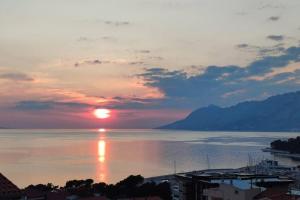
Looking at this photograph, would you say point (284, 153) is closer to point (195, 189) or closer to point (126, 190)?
point (126, 190)

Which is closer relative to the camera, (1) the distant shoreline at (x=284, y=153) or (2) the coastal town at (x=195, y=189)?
(2) the coastal town at (x=195, y=189)

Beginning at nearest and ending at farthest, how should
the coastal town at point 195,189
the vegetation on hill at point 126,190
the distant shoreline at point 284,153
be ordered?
the coastal town at point 195,189 < the vegetation on hill at point 126,190 < the distant shoreline at point 284,153

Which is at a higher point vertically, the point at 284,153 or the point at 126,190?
the point at 284,153

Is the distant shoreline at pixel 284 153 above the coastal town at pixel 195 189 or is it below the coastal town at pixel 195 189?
above

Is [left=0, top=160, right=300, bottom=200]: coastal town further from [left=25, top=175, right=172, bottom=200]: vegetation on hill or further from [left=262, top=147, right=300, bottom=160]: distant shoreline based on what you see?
[left=262, top=147, right=300, bottom=160]: distant shoreline

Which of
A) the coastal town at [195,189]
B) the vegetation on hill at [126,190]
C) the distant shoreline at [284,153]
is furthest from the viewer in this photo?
the distant shoreline at [284,153]

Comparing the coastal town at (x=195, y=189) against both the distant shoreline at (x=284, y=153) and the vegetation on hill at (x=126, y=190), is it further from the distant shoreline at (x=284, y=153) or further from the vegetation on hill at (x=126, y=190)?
the distant shoreline at (x=284, y=153)

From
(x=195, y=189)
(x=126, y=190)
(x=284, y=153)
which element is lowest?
(x=126, y=190)

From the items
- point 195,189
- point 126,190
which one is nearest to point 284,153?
point 126,190

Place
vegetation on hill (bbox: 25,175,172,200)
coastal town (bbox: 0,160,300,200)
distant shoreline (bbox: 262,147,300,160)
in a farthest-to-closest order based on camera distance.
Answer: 1. distant shoreline (bbox: 262,147,300,160)
2. vegetation on hill (bbox: 25,175,172,200)
3. coastal town (bbox: 0,160,300,200)

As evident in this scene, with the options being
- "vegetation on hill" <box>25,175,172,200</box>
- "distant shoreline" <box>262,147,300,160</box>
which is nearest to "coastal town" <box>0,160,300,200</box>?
"vegetation on hill" <box>25,175,172,200</box>

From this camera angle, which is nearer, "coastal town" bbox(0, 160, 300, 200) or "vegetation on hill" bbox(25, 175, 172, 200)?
"coastal town" bbox(0, 160, 300, 200)

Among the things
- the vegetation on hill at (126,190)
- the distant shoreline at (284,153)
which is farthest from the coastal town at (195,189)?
the distant shoreline at (284,153)

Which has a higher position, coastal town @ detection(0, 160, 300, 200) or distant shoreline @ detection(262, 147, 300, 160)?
distant shoreline @ detection(262, 147, 300, 160)
